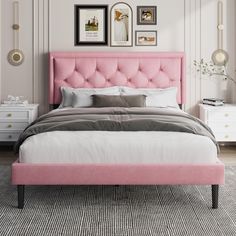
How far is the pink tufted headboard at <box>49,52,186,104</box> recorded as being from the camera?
6.08 meters

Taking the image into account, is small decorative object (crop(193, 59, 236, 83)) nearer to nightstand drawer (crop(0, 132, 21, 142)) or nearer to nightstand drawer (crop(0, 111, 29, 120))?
nightstand drawer (crop(0, 111, 29, 120))

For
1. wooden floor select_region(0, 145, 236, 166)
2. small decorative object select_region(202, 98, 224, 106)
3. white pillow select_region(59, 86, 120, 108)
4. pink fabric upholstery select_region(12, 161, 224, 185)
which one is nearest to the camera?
pink fabric upholstery select_region(12, 161, 224, 185)

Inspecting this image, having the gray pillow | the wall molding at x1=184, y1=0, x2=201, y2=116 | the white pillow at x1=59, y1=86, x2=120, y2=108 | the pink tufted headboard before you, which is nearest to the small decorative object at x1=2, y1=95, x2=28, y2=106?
the pink tufted headboard

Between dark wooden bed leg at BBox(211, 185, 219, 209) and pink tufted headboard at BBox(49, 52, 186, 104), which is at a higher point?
pink tufted headboard at BBox(49, 52, 186, 104)

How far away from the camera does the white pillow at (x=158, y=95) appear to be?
5785 millimetres

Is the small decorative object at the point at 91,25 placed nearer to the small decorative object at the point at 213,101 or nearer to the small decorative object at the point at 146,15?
the small decorative object at the point at 146,15

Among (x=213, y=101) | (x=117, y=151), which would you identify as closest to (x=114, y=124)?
(x=117, y=151)

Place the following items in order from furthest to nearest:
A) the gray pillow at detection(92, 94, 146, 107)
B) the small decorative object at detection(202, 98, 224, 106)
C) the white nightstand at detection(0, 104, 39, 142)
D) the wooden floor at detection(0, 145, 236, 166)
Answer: the small decorative object at detection(202, 98, 224, 106)
the white nightstand at detection(0, 104, 39, 142)
the gray pillow at detection(92, 94, 146, 107)
the wooden floor at detection(0, 145, 236, 166)

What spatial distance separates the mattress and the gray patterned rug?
1.13 ft

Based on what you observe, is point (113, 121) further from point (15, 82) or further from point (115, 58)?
point (15, 82)

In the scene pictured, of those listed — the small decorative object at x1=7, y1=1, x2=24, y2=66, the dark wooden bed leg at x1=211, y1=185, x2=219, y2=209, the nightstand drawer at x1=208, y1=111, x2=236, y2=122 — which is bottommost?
the dark wooden bed leg at x1=211, y1=185, x2=219, y2=209

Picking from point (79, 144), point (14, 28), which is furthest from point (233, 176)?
point (14, 28)

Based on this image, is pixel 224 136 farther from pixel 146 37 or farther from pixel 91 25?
pixel 91 25

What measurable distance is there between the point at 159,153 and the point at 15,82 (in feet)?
10.4
